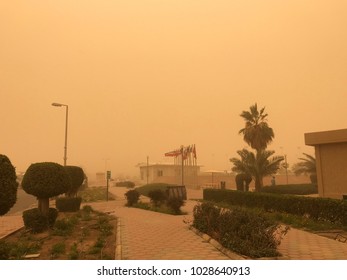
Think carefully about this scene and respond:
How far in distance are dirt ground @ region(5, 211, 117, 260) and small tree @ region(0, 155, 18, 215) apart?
4.69 ft

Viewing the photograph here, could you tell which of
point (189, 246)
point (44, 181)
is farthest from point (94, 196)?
point (189, 246)

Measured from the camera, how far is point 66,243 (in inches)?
420

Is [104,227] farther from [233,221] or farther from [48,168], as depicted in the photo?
[233,221]

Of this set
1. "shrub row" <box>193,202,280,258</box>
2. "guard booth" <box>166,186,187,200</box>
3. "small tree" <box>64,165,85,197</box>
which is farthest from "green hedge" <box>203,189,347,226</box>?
"small tree" <box>64,165,85,197</box>

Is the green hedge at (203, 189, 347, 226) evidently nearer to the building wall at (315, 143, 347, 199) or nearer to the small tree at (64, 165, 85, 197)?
the building wall at (315, 143, 347, 199)

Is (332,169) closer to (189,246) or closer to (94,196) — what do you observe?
(189,246)

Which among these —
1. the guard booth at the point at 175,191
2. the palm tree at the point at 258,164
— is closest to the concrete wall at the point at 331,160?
the palm tree at the point at 258,164

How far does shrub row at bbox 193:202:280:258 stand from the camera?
26.8ft

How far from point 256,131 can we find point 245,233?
1094 inches

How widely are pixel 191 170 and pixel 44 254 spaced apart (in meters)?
58.5

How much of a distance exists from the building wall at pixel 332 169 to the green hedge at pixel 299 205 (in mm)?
3980

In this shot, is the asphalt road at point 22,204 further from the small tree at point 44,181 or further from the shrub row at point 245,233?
the shrub row at point 245,233

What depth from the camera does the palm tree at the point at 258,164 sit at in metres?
30.6
